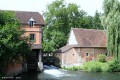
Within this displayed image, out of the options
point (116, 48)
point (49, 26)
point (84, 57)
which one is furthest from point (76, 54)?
point (49, 26)

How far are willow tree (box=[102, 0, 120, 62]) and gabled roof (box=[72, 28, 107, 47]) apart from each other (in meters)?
4.81

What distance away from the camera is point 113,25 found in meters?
43.2

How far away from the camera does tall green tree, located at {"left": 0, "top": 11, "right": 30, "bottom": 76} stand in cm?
2619

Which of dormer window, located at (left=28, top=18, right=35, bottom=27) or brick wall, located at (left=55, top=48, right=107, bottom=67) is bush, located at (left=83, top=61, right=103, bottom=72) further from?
dormer window, located at (left=28, top=18, right=35, bottom=27)

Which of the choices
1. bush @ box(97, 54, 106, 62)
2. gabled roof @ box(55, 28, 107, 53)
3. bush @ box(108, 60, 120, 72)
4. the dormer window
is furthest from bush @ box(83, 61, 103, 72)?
the dormer window

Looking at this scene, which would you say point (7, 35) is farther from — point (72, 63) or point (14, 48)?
point (72, 63)

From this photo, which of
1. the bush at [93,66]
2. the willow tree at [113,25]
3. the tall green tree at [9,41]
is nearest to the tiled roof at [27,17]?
the bush at [93,66]

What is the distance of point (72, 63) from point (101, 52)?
5048mm

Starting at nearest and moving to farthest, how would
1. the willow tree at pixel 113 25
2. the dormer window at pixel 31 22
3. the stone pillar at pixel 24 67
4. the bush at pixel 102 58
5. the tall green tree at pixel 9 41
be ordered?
the tall green tree at pixel 9 41 → the stone pillar at pixel 24 67 → the dormer window at pixel 31 22 → the willow tree at pixel 113 25 → the bush at pixel 102 58

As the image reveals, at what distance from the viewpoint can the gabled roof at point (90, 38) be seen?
160ft

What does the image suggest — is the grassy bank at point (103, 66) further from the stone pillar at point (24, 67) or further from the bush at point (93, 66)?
the stone pillar at point (24, 67)

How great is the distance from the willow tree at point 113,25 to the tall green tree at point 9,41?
57.9 ft

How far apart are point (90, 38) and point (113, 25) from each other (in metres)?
7.49

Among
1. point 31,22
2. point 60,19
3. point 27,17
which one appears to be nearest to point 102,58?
point 31,22
